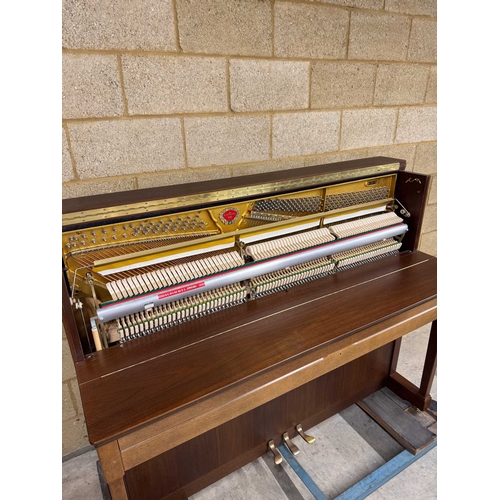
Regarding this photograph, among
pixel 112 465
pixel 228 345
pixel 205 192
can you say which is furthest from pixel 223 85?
pixel 112 465

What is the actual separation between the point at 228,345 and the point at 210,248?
0.42 meters

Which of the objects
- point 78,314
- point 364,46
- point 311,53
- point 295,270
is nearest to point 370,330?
point 295,270

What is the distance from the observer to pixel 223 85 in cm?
174

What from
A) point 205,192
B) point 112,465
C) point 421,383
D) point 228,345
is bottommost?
point 421,383

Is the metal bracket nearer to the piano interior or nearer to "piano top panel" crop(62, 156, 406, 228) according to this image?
the piano interior

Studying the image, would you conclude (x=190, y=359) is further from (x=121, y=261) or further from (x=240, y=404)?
(x=121, y=261)

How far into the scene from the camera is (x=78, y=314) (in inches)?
51.4

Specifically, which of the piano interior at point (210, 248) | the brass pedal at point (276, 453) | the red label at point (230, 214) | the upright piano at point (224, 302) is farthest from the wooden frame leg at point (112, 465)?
the brass pedal at point (276, 453)

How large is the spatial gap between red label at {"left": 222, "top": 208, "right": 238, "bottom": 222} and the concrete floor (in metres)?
1.39

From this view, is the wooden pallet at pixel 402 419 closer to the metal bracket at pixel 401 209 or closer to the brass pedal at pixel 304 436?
the brass pedal at pixel 304 436

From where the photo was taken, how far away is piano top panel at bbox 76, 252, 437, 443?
1.07 metres

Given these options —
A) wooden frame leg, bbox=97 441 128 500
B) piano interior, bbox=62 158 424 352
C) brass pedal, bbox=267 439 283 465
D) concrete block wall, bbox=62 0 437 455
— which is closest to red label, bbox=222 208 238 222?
piano interior, bbox=62 158 424 352

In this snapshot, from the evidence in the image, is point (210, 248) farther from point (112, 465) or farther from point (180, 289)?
point (112, 465)

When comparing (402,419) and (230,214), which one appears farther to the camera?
(402,419)
